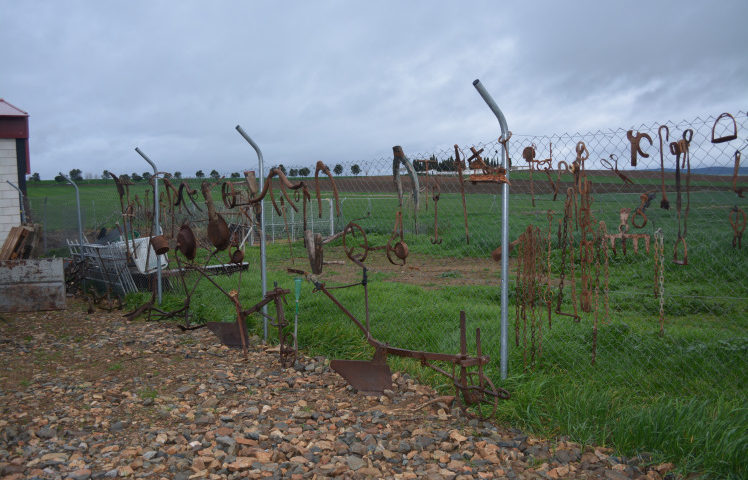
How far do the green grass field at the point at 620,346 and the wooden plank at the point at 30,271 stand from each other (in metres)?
1.30

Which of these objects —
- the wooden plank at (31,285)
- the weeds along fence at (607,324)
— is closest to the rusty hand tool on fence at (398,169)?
the weeds along fence at (607,324)

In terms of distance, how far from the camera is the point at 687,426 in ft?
10.1

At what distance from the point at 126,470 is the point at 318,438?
113 centimetres

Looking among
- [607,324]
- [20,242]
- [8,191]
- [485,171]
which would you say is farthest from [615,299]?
[8,191]

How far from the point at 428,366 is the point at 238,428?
1.43 m

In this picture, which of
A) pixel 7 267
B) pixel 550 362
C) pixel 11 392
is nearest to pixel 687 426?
pixel 550 362

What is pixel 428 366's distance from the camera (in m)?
4.02

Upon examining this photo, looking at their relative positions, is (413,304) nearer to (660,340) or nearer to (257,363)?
(257,363)

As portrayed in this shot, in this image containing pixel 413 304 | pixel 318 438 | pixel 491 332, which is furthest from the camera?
pixel 413 304

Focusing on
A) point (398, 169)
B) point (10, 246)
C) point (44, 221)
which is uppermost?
point (398, 169)

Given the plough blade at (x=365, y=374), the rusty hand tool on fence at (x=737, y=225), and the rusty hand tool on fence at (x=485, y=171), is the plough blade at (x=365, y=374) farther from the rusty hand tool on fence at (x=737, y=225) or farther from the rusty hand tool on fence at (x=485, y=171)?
the rusty hand tool on fence at (x=737, y=225)

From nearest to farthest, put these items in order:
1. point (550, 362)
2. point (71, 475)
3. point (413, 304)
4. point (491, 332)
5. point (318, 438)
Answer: point (71, 475) → point (318, 438) → point (550, 362) → point (491, 332) → point (413, 304)

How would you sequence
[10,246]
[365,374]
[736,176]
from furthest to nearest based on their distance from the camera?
1. [10,246]
2. [365,374]
3. [736,176]

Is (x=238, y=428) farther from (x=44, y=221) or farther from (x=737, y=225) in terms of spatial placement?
(x=44, y=221)
